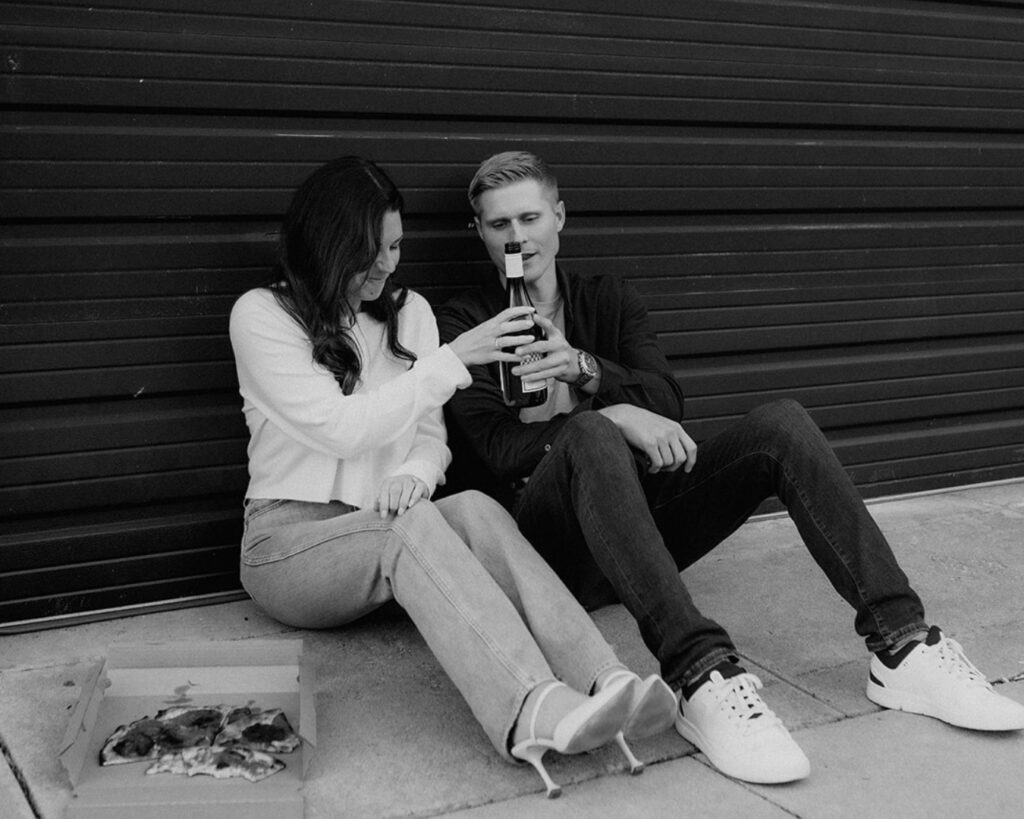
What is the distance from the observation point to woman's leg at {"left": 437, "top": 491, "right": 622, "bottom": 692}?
271 cm

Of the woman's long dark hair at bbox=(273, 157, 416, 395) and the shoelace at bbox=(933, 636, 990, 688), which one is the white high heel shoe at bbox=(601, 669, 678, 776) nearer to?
the shoelace at bbox=(933, 636, 990, 688)

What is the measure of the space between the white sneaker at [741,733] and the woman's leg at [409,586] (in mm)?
422

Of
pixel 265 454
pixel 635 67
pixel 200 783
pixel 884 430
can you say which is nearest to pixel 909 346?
pixel 884 430

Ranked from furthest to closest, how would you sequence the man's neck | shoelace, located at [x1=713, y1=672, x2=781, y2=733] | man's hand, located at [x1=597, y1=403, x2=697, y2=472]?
the man's neck < man's hand, located at [x1=597, y1=403, x2=697, y2=472] < shoelace, located at [x1=713, y1=672, x2=781, y2=733]

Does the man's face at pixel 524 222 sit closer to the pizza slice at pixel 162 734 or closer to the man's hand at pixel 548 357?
the man's hand at pixel 548 357

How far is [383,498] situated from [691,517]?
95 centimetres

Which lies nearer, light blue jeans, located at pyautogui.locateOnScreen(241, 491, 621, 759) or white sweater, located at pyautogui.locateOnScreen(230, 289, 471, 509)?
light blue jeans, located at pyautogui.locateOnScreen(241, 491, 621, 759)

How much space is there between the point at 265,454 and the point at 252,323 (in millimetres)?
388

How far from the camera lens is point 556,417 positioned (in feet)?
11.7

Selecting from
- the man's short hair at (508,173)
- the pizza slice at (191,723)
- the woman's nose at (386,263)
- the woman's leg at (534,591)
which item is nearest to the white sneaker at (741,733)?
the woman's leg at (534,591)

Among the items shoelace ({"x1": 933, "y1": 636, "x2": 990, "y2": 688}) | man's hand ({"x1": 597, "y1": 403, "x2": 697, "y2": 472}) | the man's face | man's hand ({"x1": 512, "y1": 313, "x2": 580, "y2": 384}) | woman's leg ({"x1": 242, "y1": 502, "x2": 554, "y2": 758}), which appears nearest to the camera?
woman's leg ({"x1": 242, "y1": 502, "x2": 554, "y2": 758})

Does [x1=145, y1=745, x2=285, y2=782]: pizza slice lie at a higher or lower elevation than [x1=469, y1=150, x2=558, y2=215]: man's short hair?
lower

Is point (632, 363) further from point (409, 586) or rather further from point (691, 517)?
point (409, 586)

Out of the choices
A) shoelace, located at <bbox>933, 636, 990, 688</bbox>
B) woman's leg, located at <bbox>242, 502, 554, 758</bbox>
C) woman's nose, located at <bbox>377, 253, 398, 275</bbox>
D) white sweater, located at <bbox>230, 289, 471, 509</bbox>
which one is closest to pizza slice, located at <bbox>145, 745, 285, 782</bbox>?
woman's leg, located at <bbox>242, 502, 554, 758</bbox>
